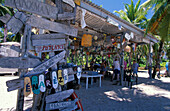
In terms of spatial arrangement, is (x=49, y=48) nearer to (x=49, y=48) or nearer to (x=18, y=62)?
(x=49, y=48)

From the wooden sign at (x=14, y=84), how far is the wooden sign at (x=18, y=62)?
275mm

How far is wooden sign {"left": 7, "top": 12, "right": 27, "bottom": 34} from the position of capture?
2.09 m

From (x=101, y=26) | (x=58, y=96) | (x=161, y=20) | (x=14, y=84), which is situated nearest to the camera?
(x=14, y=84)

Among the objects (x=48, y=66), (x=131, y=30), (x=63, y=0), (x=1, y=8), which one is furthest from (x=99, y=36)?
(x=1, y=8)

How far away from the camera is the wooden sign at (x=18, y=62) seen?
1999 millimetres

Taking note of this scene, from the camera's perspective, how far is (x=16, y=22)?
218 centimetres

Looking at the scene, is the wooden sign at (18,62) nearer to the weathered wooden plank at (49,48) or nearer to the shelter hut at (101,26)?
the weathered wooden plank at (49,48)

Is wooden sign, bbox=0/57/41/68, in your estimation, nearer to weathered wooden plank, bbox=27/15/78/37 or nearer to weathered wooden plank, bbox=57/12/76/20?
weathered wooden plank, bbox=27/15/78/37

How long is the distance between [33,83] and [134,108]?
3150 mm

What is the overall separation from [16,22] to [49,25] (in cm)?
67

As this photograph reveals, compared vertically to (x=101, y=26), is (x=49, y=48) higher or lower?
lower

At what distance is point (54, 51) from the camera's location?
279 cm

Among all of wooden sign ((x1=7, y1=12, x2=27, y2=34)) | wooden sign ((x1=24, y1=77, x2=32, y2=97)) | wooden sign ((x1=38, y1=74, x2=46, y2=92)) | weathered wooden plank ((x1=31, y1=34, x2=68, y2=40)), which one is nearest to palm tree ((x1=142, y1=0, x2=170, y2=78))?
weathered wooden plank ((x1=31, y1=34, x2=68, y2=40))

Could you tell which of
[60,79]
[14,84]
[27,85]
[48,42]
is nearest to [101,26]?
[48,42]
